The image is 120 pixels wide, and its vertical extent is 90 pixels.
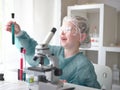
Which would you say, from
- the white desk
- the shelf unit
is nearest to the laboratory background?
the shelf unit

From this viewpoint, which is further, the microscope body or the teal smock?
the teal smock

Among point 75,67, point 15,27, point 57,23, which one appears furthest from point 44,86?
point 57,23

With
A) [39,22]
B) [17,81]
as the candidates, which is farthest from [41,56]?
[39,22]

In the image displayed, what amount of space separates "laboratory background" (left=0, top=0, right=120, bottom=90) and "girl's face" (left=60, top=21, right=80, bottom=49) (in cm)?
26

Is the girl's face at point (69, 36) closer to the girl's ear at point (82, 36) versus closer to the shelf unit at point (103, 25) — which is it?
the girl's ear at point (82, 36)

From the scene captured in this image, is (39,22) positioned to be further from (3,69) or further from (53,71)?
(53,71)

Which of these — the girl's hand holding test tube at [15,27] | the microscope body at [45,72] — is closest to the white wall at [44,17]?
the girl's hand holding test tube at [15,27]

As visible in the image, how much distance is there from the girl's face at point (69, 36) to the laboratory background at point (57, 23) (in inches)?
10.4

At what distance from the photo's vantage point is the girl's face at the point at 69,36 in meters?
1.45

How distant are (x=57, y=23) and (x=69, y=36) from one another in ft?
1.97

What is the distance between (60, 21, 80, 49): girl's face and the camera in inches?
57.1

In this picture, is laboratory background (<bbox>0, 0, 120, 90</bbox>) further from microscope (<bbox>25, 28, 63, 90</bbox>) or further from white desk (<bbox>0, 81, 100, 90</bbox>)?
microscope (<bbox>25, 28, 63, 90</bbox>)

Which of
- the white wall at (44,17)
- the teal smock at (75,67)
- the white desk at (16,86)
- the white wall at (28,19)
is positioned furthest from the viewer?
the white wall at (44,17)

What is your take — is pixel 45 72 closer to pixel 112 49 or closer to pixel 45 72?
pixel 45 72
